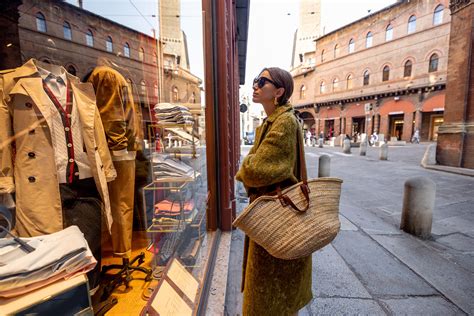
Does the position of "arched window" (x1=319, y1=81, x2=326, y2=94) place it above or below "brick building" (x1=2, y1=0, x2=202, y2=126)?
above

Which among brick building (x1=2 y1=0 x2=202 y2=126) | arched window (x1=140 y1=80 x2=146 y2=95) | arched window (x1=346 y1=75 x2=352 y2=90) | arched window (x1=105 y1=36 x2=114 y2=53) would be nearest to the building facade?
brick building (x1=2 y1=0 x2=202 y2=126)

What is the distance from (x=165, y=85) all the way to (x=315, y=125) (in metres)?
32.5

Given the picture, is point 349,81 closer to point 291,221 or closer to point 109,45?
point 109,45

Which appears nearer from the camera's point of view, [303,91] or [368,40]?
[368,40]

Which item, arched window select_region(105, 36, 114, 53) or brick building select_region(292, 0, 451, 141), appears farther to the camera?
brick building select_region(292, 0, 451, 141)

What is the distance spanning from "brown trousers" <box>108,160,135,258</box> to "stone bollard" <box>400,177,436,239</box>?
3.81m

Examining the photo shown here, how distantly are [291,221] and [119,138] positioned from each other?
171 cm

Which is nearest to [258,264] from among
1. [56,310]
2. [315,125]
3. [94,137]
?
[56,310]

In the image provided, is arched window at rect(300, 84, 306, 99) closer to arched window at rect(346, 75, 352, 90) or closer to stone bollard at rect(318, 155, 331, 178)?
arched window at rect(346, 75, 352, 90)

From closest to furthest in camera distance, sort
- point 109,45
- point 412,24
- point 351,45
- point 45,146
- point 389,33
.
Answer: point 45,146 → point 109,45 → point 412,24 → point 389,33 → point 351,45

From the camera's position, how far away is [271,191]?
51.0 inches

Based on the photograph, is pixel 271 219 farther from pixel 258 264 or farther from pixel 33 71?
pixel 33 71

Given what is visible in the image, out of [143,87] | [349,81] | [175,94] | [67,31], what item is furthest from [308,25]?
[67,31]

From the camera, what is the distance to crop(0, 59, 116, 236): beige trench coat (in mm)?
1302
